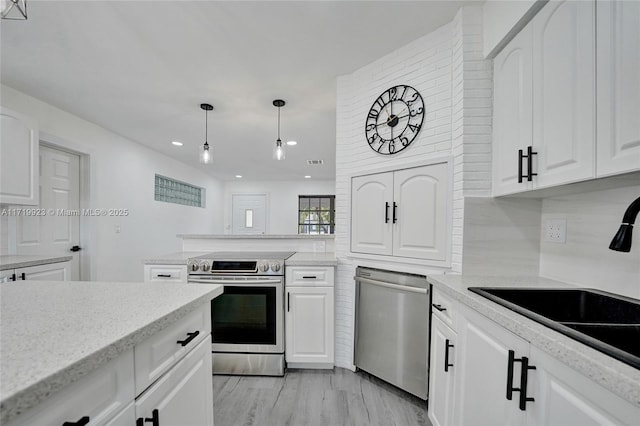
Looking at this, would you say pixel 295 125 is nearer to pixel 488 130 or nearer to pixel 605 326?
pixel 488 130

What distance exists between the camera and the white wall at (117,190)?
3.04 m

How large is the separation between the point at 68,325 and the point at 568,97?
1840 millimetres

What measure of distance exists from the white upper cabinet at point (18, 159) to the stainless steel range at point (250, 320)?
168 cm

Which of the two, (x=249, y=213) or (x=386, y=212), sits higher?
(x=386, y=212)

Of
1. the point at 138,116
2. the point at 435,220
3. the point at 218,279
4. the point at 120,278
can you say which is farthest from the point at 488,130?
the point at 120,278

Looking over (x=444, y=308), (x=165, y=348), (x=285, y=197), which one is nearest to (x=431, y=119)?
(x=444, y=308)

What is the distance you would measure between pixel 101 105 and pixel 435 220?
11.6 feet

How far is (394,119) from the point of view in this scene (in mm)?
2070

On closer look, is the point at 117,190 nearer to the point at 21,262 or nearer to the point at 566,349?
the point at 21,262

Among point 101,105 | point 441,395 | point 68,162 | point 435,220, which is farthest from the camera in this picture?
point 68,162

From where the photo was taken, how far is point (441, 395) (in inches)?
56.7

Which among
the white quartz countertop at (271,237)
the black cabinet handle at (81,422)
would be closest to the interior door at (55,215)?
the white quartz countertop at (271,237)

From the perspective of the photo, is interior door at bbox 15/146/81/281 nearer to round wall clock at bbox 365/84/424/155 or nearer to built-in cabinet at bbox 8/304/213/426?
built-in cabinet at bbox 8/304/213/426

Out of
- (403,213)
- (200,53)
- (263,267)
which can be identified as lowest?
(263,267)
